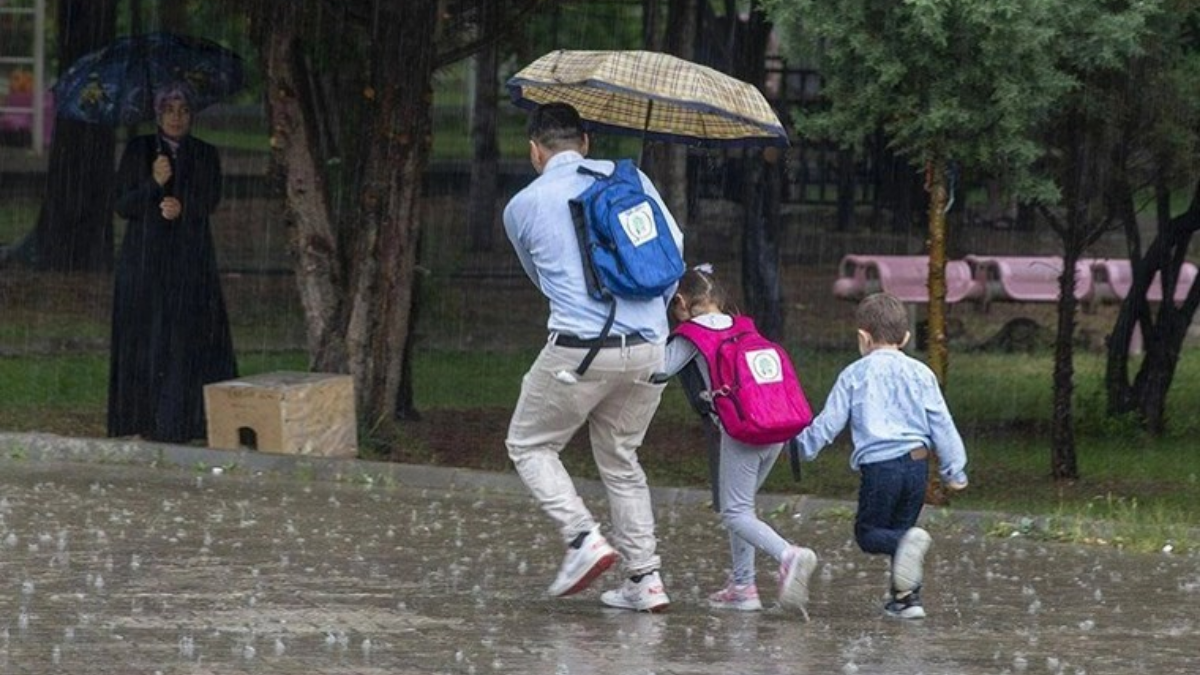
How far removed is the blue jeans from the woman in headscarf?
237 inches

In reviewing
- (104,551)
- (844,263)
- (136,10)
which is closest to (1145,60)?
(104,551)

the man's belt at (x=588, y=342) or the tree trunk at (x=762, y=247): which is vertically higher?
the man's belt at (x=588, y=342)

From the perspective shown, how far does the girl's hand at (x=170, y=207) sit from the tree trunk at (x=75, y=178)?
11.2 m

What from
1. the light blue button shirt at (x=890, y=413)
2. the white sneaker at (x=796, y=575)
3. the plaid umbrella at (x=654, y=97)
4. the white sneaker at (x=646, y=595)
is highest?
the plaid umbrella at (x=654, y=97)

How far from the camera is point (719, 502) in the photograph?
898cm

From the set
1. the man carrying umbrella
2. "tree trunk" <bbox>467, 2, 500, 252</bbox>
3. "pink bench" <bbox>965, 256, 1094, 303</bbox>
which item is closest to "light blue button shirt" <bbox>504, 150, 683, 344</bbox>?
the man carrying umbrella

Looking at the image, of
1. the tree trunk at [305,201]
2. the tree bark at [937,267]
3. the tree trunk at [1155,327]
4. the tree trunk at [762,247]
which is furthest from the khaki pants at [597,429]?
the tree trunk at [762,247]

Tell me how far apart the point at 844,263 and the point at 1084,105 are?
11.3 meters

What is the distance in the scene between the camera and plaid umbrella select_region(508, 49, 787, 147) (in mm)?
10023

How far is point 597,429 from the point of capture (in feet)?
29.2

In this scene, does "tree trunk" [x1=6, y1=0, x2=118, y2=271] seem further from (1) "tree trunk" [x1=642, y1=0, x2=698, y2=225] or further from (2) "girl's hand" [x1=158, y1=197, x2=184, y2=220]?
(2) "girl's hand" [x1=158, y1=197, x2=184, y2=220]

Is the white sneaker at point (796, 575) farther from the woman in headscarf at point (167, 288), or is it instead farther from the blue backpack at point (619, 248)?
the woman in headscarf at point (167, 288)

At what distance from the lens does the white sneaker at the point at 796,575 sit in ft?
28.3

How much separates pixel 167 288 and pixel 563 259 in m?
5.88
